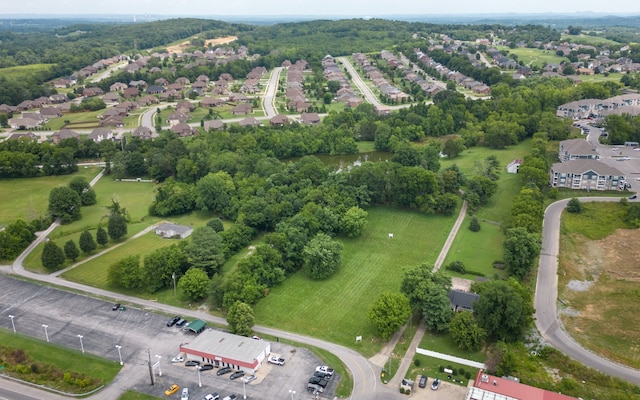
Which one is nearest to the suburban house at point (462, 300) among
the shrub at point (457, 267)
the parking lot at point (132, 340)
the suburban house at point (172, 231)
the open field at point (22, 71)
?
the shrub at point (457, 267)

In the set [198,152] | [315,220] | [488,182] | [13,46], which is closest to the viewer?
[315,220]

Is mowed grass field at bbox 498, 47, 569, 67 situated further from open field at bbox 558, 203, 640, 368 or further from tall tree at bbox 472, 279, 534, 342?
tall tree at bbox 472, 279, 534, 342

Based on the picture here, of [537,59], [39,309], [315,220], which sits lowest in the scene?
[39,309]

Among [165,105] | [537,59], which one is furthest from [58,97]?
[537,59]

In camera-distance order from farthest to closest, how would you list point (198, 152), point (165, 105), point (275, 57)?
point (275, 57)
point (165, 105)
point (198, 152)

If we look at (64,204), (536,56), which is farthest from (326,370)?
(536,56)

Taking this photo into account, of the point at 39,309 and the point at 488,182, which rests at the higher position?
the point at 488,182

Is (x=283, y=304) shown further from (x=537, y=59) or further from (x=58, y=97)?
(x=537, y=59)

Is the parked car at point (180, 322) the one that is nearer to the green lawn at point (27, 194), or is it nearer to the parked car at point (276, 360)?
the parked car at point (276, 360)
